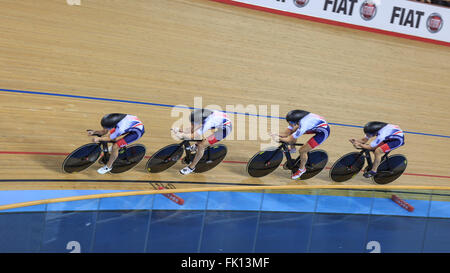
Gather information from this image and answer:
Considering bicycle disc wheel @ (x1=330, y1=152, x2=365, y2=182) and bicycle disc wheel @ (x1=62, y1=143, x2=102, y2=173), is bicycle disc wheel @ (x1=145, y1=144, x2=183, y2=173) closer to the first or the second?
bicycle disc wheel @ (x1=62, y1=143, x2=102, y2=173)

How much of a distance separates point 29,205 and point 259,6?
605cm

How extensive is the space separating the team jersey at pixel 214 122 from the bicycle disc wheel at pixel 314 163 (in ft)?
4.09

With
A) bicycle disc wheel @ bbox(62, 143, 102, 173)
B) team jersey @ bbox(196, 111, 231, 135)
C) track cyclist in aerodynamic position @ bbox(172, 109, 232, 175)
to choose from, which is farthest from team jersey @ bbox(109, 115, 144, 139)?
team jersey @ bbox(196, 111, 231, 135)

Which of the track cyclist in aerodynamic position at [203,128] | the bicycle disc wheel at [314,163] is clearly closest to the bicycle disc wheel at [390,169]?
the bicycle disc wheel at [314,163]

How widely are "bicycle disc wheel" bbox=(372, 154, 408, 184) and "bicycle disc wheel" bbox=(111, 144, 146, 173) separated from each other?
304 centimetres

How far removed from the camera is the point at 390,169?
6.91 metres

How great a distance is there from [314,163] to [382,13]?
4484mm

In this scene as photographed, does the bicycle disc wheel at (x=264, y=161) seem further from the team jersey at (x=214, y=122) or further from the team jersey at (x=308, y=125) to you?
the team jersey at (x=214, y=122)

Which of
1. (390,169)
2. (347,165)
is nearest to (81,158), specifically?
(347,165)

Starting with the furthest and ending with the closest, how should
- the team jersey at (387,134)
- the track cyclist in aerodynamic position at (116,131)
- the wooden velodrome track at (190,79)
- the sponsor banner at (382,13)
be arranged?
the sponsor banner at (382,13)
the team jersey at (387,134)
the wooden velodrome track at (190,79)
the track cyclist in aerodynamic position at (116,131)

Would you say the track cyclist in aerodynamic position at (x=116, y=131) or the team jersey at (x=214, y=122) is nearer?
the track cyclist in aerodynamic position at (x=116, y=131)

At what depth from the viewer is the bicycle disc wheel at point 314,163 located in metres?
6.61
